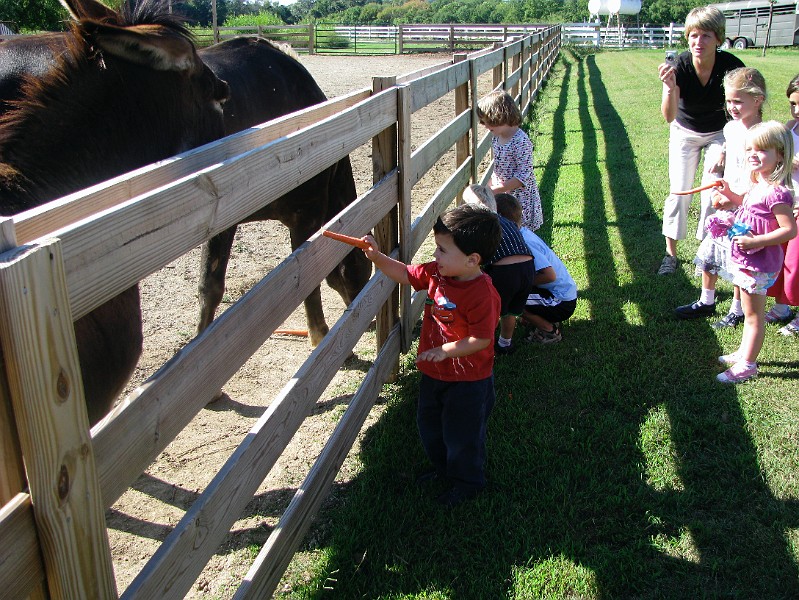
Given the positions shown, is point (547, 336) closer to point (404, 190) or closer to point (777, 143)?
point (404, 190)

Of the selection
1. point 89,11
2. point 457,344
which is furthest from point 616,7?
point 89,11

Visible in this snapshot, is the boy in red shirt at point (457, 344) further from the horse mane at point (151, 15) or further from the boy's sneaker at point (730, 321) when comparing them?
the boy's sneaker at point (730, 321)

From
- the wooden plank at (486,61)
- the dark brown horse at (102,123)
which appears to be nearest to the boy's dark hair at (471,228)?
the dark brown horse at (102,123)

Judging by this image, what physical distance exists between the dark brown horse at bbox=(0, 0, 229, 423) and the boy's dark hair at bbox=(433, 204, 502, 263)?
3.41 ft

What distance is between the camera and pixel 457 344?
8.60 feet

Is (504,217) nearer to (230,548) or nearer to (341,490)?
(341,490)

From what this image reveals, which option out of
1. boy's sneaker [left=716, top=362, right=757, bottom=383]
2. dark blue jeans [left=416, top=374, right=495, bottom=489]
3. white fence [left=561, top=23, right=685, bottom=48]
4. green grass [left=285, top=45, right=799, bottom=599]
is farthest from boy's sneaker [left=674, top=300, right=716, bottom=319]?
white fence [left=561, top=23, right=685, bottom=48]

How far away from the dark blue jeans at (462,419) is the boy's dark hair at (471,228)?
56 cm

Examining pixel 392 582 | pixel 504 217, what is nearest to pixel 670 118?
pixel 504 217

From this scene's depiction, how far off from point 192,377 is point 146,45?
→ 1186 mm

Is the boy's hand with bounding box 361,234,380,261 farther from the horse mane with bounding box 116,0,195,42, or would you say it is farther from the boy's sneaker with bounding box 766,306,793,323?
the boy's sneaker with bounding box 766,306,793,323

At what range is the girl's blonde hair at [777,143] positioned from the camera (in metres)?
3.48

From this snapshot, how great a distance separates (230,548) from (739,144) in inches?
141

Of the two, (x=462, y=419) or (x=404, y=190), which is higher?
(x=404, y=190)
